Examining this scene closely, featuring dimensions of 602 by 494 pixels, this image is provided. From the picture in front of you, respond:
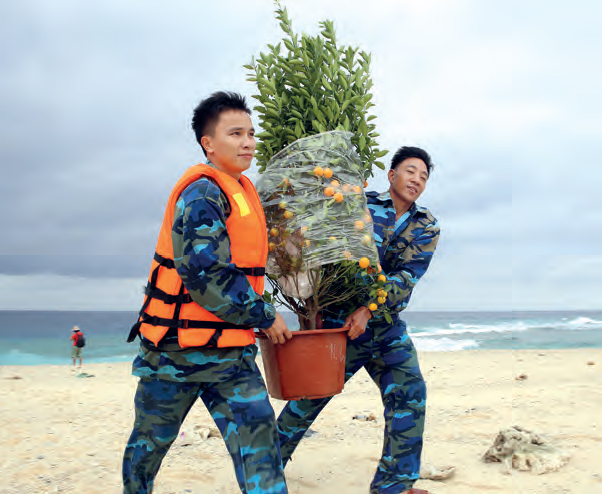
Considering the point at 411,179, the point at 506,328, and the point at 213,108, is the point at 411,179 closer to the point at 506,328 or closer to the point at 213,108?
the point at 213,108

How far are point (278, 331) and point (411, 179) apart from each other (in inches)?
65.7

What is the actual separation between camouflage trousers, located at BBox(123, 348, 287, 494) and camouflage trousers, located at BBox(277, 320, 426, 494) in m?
1.24

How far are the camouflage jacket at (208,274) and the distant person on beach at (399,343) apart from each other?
1270 millimetres

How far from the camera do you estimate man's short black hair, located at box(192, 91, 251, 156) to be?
281cm

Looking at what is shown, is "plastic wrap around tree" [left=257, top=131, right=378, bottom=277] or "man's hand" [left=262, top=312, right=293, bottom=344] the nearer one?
"man's hand" [left=262, top=312, right=293, bottom=344]

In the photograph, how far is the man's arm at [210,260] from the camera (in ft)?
8.23

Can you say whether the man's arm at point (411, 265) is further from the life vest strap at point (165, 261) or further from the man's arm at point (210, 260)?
the life vest strap at point (165, 261)

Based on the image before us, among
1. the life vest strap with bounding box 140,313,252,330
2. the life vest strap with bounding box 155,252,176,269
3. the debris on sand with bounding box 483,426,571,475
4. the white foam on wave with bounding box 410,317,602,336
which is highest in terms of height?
the life vest strap with bounding box 155,252,176,269

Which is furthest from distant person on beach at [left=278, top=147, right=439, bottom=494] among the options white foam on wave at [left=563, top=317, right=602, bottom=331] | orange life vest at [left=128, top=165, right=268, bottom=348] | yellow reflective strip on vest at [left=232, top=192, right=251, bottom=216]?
white foam on wave at [left=563, top=317, right=602, bottom=331]

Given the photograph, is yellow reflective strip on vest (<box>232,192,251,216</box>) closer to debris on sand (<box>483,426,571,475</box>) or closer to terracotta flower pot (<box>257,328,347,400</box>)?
terracotta flower pot (<box>257,328,347,400</box>)

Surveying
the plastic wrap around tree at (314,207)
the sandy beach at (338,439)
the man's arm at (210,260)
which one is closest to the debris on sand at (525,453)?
the sandy beach at (338,439)

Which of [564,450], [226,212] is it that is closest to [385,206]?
[226,212]

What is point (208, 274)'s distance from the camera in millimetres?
2508

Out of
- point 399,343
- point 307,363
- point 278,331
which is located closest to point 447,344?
point 399,343
